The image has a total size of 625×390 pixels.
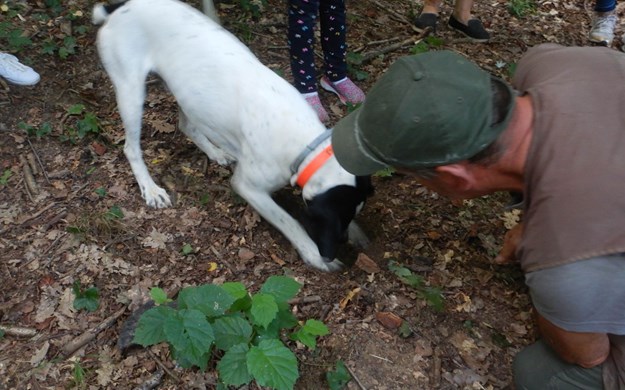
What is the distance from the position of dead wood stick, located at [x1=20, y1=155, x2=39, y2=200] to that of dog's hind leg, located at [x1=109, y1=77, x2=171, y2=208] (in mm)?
577

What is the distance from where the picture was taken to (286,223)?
322cm

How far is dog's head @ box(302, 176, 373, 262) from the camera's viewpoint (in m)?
2.73

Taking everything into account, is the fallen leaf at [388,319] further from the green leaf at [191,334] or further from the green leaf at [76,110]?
the green leaf at [76,110]

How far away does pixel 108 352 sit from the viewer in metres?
2.75

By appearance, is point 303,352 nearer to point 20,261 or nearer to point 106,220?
point 106,220

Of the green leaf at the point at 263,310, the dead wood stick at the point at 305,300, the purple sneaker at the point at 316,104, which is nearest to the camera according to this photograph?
the green leaf at the point at 263,310

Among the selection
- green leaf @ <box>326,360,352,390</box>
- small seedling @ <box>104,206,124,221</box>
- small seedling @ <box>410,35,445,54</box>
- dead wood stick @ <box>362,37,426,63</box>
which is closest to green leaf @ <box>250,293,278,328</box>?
green leaf @ <box>326,360,352,390</box>

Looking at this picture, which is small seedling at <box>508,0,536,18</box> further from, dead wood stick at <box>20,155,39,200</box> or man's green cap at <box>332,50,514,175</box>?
dead wood stick at <box>20,155,39,200</box>

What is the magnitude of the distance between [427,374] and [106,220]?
194cm

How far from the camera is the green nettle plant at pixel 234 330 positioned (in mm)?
2264

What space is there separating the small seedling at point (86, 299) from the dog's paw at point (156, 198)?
73cm

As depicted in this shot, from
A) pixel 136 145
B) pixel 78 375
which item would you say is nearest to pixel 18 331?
pixel 78 375

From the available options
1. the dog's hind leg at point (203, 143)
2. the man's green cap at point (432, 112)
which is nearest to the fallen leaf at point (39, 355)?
the dog's hind leg at point (203, 143)

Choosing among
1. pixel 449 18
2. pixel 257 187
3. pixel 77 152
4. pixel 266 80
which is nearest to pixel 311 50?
pixel 266 80
